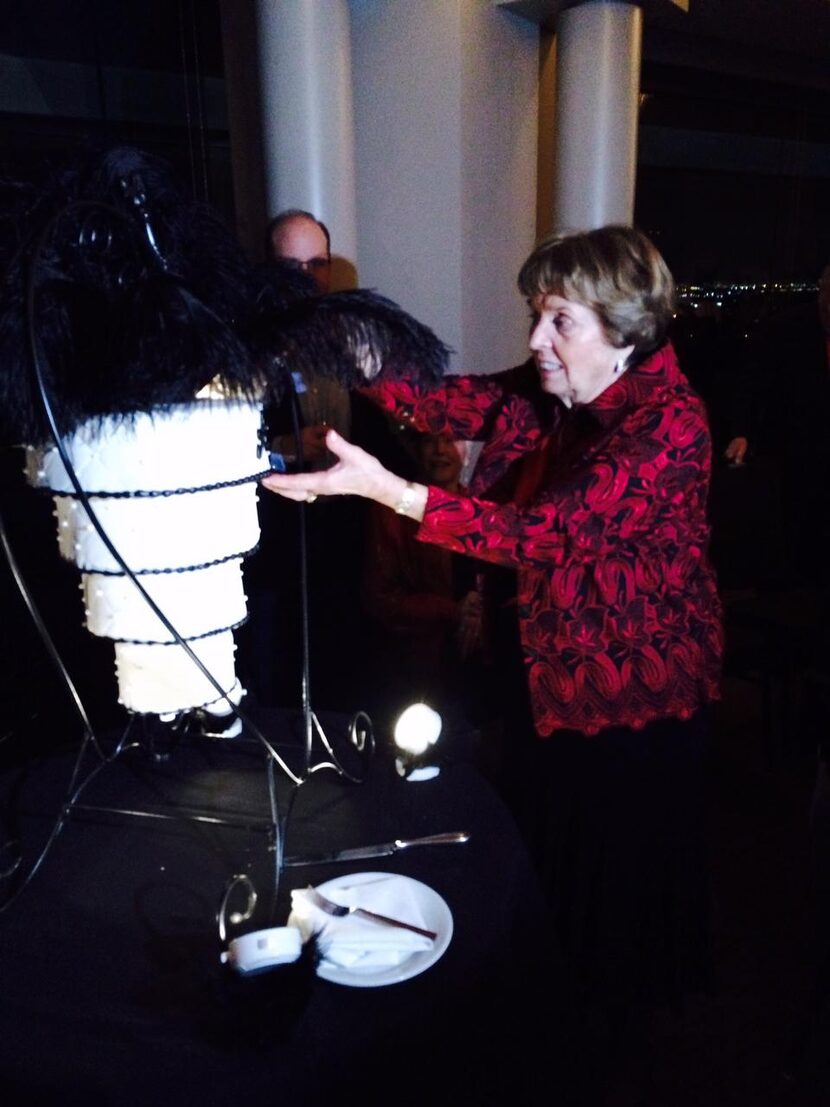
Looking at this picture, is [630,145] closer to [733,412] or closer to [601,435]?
[733,412]

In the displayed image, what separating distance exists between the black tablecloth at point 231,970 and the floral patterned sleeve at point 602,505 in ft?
1.10

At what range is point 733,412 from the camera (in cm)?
355

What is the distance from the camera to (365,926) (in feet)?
3.04

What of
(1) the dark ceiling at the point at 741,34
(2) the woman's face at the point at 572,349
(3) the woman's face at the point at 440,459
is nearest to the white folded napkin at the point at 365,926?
(2) the woman's face at the point at 572,349

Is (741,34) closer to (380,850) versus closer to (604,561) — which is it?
(604,561)

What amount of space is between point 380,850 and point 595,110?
11.3 ft

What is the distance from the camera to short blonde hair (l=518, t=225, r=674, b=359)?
1.37 meters

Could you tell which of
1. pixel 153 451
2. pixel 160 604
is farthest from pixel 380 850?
pixel 153 451

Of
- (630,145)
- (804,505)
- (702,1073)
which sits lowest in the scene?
(702,1073)

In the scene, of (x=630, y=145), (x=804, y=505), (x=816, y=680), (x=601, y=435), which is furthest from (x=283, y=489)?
(x=630, y=145)

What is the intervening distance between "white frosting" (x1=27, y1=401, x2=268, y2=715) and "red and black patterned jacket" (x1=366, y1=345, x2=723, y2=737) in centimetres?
44

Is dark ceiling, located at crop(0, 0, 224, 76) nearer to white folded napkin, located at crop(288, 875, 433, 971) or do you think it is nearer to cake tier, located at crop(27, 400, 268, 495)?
cake tier, located at crop(27, 400, 268, 495)

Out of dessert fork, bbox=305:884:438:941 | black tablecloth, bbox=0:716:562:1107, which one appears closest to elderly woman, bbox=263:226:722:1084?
black tablecloth, bbox=0:716:562:1107

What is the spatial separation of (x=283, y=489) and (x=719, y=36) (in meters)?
4.91
